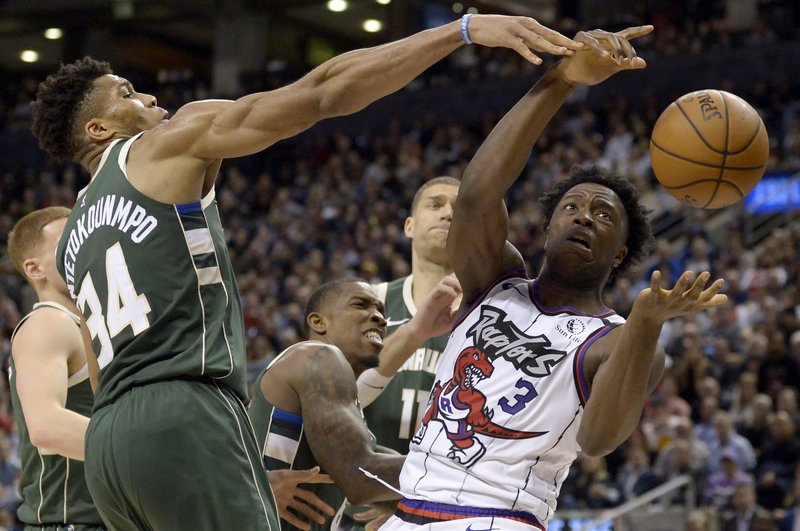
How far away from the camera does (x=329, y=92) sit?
342 centimetres

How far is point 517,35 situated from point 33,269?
97.6 inches

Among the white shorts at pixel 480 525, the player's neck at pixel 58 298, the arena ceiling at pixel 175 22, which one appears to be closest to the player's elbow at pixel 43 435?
the player's neck at pixel 58 298

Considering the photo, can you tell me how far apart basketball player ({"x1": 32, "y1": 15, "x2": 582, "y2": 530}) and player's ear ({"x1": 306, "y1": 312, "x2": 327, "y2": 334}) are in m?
1.21

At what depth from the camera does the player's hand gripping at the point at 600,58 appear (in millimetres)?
3547

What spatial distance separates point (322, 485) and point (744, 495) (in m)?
5.84

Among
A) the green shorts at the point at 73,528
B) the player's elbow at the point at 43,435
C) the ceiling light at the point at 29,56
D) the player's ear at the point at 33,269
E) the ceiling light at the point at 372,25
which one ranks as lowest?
the green shorts at the point at 73,528

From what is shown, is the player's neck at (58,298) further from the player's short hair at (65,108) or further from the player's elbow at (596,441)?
the player's elbow at (596,441)

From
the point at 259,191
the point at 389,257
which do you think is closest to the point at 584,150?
the point at 389,257

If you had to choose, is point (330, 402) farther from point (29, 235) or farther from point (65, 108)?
point (29, 235)

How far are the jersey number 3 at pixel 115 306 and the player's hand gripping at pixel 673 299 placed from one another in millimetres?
1515

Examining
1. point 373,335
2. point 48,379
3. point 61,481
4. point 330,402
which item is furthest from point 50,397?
point 373,335

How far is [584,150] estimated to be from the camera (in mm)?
17203

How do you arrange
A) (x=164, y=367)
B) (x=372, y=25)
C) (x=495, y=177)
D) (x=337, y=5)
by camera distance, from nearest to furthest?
(x=164, y=367)
(x=495, y=177)
(x=337, y=5)
(x=372, y=25)

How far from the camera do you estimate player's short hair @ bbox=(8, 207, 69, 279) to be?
15.8 ft
